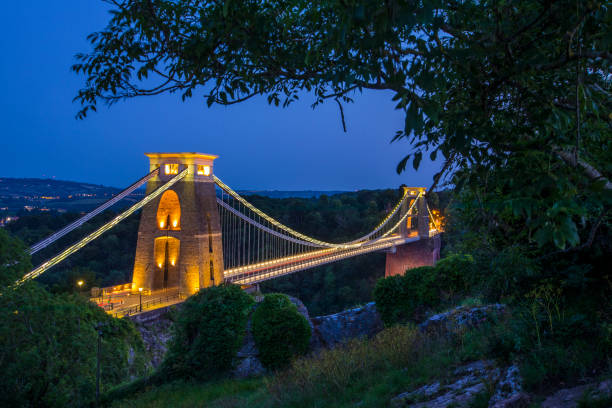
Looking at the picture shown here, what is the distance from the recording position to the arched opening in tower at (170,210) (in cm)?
1695

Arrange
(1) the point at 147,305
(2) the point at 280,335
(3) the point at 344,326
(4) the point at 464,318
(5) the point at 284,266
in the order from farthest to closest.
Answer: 1. (5) the point at 284,266
2. (1) the point at 147,305
3. (3) the point at 344,326
4. (2) the point at 280,335
5. (4) the point at 464,318

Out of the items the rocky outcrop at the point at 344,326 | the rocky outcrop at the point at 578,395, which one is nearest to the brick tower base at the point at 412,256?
the rocky outcrop at the point at 344,326

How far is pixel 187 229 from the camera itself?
1578cm

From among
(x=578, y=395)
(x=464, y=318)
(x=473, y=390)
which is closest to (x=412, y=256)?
(x=464, y=318)

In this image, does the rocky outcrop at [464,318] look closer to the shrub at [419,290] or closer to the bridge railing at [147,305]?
the shrub at [419,290]

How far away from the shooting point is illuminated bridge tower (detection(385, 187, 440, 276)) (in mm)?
27797

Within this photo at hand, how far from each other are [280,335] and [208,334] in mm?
1426

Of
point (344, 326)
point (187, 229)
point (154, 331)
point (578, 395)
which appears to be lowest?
point (154, 331)

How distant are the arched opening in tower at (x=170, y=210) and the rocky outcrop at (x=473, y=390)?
15.2m

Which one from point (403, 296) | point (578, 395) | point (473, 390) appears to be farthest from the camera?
point (403, 296)

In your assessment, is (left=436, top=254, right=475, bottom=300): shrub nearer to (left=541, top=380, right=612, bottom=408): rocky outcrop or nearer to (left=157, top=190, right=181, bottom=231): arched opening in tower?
(left=541, top=380, right=612, bottom=408): rocky outcrop

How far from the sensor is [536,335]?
123 inches

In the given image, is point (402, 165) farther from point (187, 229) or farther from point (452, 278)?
point (187, 229)

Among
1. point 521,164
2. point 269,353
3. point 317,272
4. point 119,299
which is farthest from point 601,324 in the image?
point 317,272
